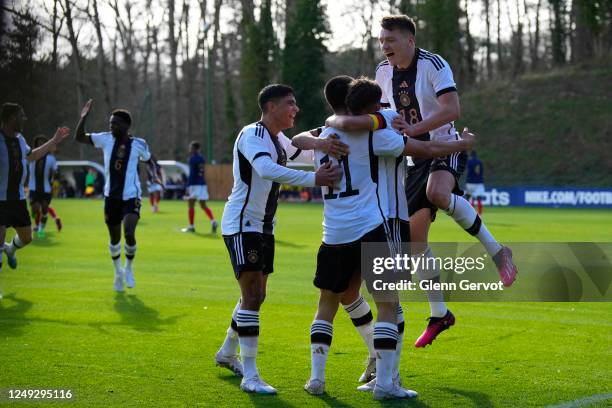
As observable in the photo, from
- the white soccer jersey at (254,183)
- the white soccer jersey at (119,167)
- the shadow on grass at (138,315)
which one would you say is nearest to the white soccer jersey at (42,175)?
the white soccer jersey at (119,167)

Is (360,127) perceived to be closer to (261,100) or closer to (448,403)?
(261,100)

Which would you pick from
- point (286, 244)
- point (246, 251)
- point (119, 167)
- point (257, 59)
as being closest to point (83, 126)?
point (119, 167)

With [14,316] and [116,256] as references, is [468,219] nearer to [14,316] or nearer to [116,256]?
[14,316]

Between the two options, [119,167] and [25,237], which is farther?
[119,167]

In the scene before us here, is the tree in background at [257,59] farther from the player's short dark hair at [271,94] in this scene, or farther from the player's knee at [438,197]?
the player's short dark hair at [271,94]

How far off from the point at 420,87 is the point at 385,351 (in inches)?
89.3

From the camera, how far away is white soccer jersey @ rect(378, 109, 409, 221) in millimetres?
6668

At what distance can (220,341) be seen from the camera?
8.95m

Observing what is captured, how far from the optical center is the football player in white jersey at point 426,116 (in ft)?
24.9

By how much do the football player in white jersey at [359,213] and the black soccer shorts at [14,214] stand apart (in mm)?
6637

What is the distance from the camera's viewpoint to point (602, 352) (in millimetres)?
8219

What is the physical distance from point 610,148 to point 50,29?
50.8 metres

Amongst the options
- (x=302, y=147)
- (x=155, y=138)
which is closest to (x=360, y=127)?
(x=302, y=147)

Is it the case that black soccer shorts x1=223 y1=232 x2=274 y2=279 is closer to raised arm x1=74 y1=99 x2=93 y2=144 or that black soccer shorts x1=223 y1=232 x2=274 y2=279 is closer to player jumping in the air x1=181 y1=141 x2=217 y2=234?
raised arm x1=74 y1=99 x2=93 y2=144
